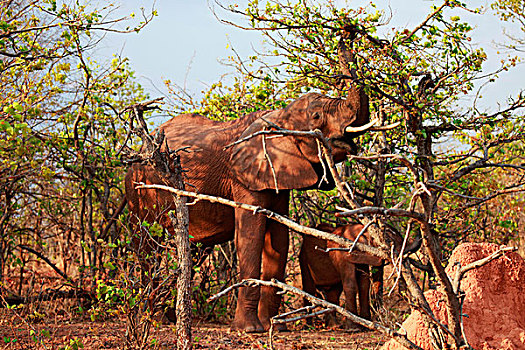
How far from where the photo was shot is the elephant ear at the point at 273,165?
7.36 m

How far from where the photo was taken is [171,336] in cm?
684

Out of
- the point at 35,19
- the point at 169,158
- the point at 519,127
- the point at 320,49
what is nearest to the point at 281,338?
the point at 169,158

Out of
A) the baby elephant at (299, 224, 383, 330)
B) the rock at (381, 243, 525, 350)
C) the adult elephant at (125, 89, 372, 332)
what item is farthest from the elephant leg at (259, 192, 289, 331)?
the rock at (381, 243, 525, 350)

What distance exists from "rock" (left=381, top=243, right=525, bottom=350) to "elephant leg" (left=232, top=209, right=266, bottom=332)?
3.41 metres

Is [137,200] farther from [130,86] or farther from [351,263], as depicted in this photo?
[130,86]

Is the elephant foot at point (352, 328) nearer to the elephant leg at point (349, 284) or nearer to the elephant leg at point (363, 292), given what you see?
the elephant leg at point (349, 284)

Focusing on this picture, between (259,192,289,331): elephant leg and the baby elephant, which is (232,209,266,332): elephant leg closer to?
(259,192,289,331): elephant leg

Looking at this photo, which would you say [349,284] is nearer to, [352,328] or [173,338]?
[352,328]

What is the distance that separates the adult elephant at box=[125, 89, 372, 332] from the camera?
7027 millimetres

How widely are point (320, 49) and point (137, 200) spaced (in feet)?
11.9

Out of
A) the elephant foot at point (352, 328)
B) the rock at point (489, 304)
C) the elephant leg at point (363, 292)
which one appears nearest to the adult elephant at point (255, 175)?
the elephant foot at point (352, 328)

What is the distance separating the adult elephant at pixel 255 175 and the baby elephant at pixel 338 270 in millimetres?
1253

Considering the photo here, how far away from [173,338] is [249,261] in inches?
56.2

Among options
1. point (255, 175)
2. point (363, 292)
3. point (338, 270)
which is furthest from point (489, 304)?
point (338, 270)
